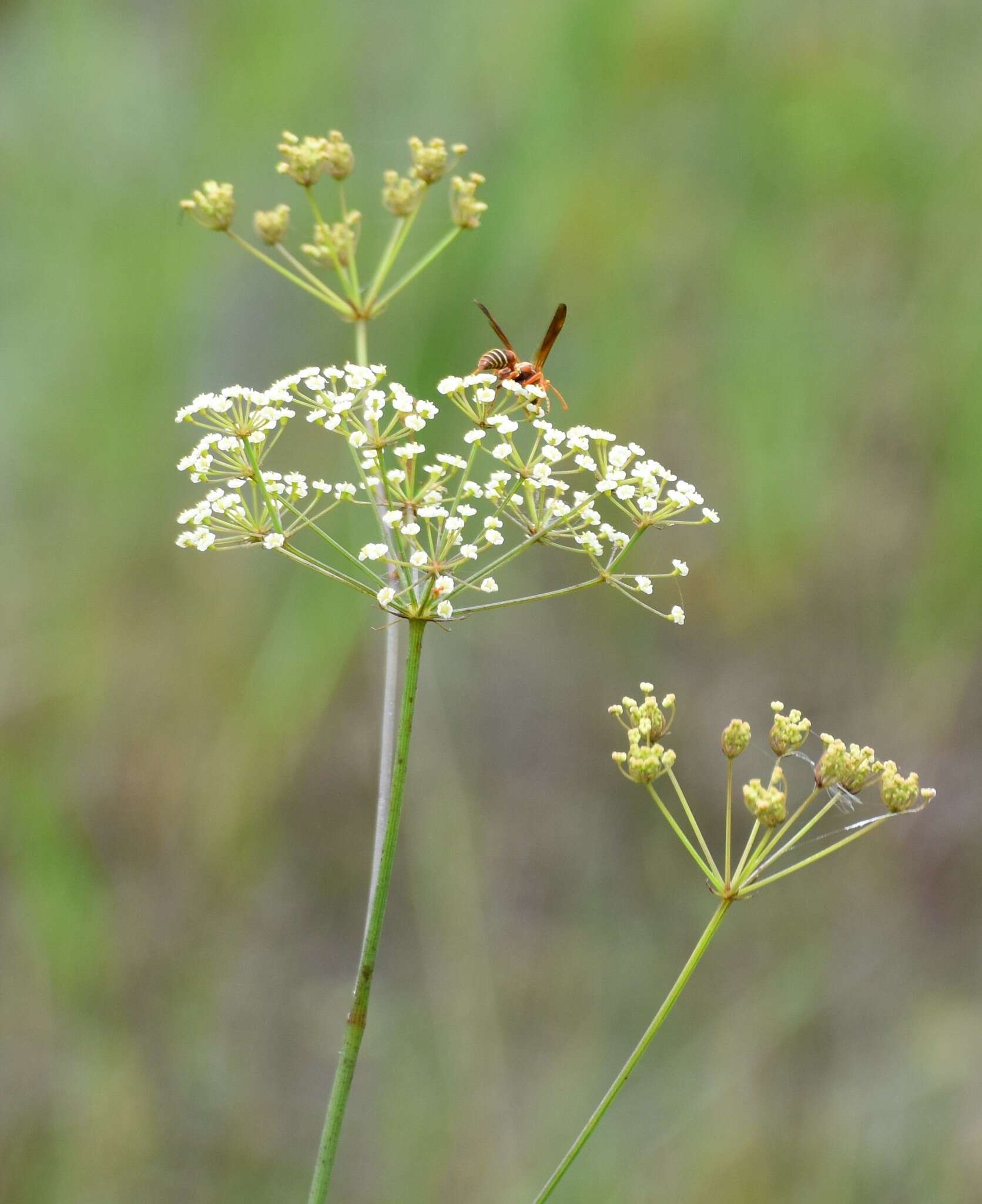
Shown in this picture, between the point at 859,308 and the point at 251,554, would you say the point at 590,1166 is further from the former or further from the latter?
the point at 859,308

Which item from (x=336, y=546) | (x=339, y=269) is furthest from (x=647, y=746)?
(x=339, y=269)

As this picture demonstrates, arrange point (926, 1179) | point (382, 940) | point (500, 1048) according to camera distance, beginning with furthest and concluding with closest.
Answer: point (382, 940) < point (500, 1048) < point (926, 1179)

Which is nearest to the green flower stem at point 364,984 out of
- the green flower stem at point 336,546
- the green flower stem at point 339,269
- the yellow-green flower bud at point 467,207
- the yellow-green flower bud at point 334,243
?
the green flower stem at point 336,546

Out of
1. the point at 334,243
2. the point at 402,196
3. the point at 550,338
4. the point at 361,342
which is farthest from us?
the point at 402,196

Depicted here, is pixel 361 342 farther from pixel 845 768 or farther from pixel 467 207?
pixel 845 768

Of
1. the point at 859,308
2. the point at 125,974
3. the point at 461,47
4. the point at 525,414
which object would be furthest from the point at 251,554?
the point at 859,308

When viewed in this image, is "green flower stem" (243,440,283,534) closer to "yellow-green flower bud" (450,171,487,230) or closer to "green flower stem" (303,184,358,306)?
"green flower stem" (303,184,358,306)
